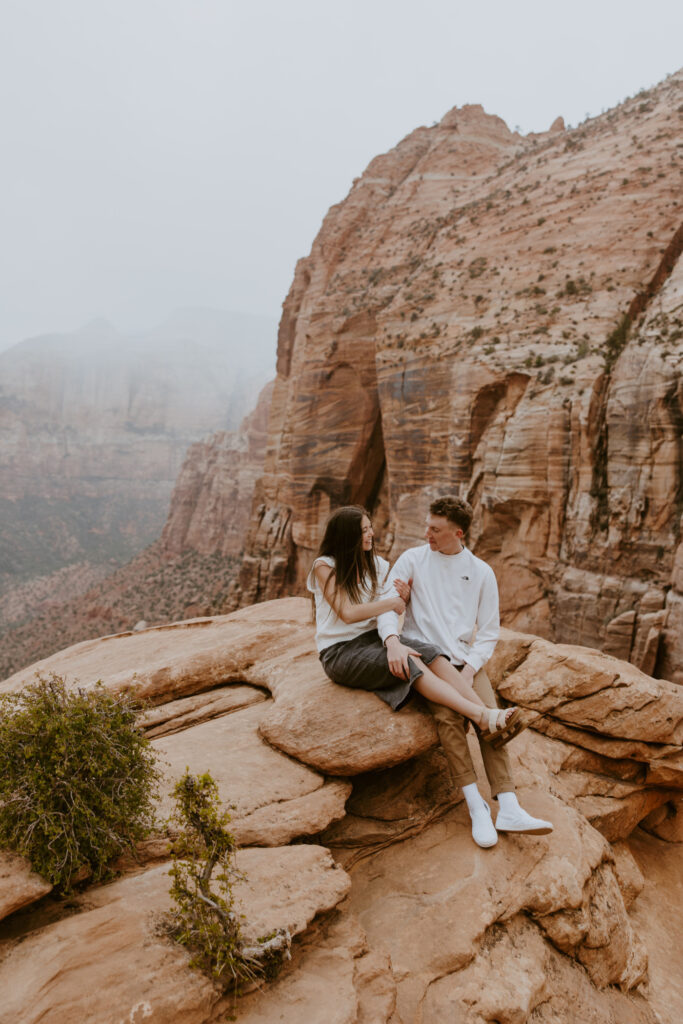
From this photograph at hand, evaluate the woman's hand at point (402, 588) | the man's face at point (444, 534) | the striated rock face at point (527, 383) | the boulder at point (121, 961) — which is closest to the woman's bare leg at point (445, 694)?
the woman's hand at point (402, 588)

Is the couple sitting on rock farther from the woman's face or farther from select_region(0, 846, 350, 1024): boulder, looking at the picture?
select_region(0, 846, 350, 1024): boulder

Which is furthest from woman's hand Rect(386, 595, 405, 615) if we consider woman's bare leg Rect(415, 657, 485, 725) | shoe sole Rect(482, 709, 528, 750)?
shoe sole Rect(482, 709, 528, 750)

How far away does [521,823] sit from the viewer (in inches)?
196

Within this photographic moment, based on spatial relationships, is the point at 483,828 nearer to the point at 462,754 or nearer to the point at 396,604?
the point at 462,754

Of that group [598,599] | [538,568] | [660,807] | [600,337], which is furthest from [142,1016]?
[600,337]

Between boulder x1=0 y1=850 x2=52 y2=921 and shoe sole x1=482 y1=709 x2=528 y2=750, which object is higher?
shoe sole x1=482 y1=709 x2=528 y2=750

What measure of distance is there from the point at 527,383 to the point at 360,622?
1829 centimetres

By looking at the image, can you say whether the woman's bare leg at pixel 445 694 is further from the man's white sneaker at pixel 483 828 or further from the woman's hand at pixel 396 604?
the man's white sneaker at pixel 483 828

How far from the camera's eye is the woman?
5.20m

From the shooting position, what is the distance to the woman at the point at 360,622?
520cm

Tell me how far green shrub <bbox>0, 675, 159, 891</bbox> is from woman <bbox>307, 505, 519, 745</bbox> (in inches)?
80.7

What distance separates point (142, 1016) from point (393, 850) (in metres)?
2.90

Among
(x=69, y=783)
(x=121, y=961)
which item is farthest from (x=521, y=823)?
(x=69, y=783)

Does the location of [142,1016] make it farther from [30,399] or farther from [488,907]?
[30,399]
